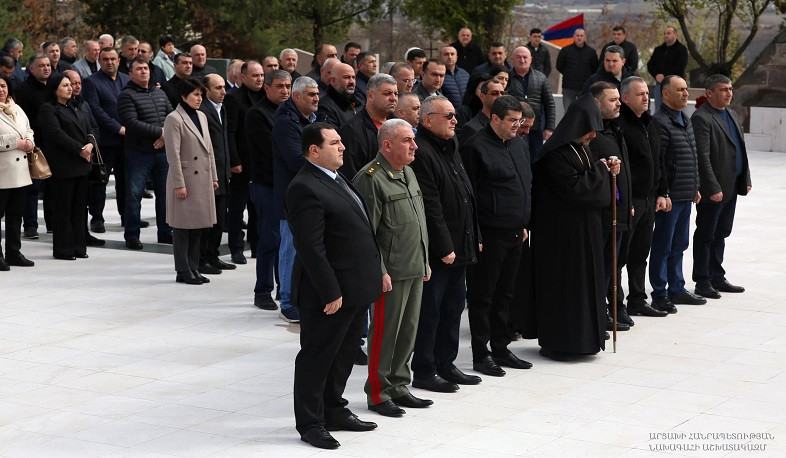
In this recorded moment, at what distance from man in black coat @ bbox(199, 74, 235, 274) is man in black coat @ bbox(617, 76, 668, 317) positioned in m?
3.70

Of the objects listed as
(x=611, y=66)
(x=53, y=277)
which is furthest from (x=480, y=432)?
(x=611, y=66)

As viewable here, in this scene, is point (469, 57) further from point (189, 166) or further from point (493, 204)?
point (493, 204)

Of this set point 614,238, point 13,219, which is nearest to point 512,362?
point 614,238

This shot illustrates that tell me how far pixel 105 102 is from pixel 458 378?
23.7ft

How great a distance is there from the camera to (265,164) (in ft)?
34.7

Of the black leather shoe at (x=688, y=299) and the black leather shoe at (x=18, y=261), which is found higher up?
the black leather shoe at (x=688, y=299)

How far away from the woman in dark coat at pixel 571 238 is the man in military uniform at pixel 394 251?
1.58 metres

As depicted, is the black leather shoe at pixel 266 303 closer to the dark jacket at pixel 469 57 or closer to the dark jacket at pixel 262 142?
the dark jacket at pixel 262 142

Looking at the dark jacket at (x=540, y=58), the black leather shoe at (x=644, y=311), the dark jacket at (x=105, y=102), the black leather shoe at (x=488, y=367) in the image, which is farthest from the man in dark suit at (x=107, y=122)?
the dark jacket at (x=540, y=58)

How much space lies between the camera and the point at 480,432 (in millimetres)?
7324

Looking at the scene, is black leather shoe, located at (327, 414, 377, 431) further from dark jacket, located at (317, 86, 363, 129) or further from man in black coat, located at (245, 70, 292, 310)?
man in black coat, located at (245, 70, 292, 310)

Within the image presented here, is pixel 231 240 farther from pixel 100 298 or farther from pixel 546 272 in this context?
pixel 546 272

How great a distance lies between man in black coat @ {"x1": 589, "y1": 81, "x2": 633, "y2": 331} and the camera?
9555mm

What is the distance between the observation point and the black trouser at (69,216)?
12758mm
